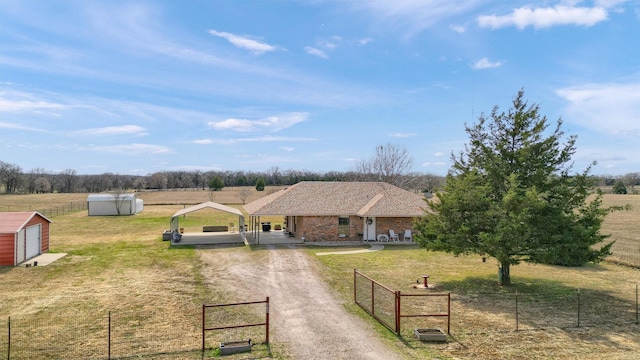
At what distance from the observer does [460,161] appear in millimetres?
18891

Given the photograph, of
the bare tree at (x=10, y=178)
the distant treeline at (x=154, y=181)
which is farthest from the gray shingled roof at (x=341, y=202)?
the bare tree at (x=10, y=178)

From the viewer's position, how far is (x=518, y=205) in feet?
51.3

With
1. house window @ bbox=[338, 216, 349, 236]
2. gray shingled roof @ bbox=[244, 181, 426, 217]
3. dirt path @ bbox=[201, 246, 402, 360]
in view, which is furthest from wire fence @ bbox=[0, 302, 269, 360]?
house window @ bbox=[338, 216, 349, 236]

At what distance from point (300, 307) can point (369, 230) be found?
1664 cm

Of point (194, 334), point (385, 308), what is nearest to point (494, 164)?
point (385, 308)

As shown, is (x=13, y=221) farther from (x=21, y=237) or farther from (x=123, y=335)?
(x=123, y=335)

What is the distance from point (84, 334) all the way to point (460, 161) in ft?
51.7

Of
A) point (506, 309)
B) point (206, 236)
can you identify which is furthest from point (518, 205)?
point (206, 236)

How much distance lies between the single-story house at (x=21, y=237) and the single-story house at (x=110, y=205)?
2885 cm

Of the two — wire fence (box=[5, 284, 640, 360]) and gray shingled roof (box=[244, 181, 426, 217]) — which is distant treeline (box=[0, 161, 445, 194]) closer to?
gray shingled roof (box=[244, 181, 426, 217])

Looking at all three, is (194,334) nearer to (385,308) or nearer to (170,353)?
(170,353)

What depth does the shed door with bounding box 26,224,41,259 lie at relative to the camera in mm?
23745

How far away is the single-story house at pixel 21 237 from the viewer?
22031mm

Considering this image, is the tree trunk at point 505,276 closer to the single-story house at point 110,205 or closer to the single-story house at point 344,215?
the single-story house at point 344,215
